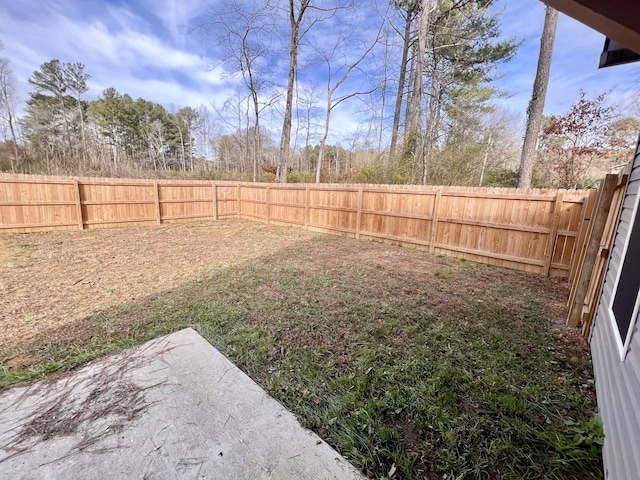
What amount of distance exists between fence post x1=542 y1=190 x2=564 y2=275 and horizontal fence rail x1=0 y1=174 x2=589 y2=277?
14 mm

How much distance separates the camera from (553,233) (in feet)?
15.8

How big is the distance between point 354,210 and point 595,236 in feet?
17.6

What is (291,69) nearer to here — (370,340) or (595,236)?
(595,236)

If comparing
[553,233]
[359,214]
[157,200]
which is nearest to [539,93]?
[553,233]

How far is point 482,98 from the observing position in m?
11.3

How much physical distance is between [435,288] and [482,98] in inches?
431

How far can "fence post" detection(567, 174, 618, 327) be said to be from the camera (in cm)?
282

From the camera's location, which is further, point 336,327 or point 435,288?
point 435,288

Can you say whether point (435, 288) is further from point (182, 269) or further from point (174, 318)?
point (182, 269)

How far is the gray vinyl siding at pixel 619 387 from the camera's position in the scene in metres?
1.14

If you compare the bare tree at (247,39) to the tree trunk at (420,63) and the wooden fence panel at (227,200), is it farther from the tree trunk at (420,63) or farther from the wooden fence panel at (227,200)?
the wooden fence panel at (227,200)

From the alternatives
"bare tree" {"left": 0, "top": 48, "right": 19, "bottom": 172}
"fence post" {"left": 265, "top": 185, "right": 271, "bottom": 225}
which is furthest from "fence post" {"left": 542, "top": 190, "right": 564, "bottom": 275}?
"bare tree" {"left": 0, "top": 48, "right": 19, "bottom": 172}

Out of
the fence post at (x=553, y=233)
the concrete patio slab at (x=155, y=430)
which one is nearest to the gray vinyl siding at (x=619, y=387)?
the concrete patio slab at (x=155, y=430)

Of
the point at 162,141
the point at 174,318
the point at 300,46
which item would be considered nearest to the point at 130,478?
the point at 174,318
